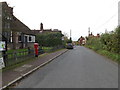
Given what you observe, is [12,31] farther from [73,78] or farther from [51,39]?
[51,39]

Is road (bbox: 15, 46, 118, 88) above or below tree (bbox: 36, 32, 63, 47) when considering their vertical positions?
below

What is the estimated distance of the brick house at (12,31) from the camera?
10.8m

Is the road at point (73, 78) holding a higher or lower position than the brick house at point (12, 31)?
lower

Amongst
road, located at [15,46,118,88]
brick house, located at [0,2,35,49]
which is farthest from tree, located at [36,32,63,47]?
road, located at [15,46,118,88]

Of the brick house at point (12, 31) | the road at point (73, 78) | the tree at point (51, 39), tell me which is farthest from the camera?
the tree at point (51, 39)

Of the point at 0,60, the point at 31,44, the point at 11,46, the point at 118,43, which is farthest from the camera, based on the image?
the point at 31,44

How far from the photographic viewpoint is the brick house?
10.8 m

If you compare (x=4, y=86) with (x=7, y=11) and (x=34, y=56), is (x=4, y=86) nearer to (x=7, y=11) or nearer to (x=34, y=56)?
(x=7, y=11)

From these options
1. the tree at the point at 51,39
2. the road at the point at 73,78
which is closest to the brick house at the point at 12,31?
the tree at the point at 51,39

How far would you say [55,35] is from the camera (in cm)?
3859

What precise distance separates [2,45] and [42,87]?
5296 mm

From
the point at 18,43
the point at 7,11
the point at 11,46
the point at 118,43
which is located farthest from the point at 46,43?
the point at 7,11

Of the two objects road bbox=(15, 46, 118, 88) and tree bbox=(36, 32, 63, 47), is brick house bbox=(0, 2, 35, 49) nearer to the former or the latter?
tree bbox=(36, 32, 63, 47)

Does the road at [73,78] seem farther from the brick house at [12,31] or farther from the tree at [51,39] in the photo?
the tree at [51,39]
